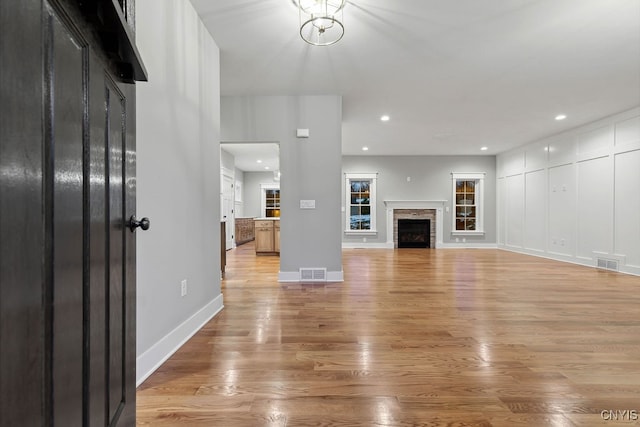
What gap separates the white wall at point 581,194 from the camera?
15.7 feet

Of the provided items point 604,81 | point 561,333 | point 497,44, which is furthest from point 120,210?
point 604,81

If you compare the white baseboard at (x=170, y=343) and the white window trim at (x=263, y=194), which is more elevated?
the white window trim at (x=263, y=194)

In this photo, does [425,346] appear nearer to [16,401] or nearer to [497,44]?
[16,401]

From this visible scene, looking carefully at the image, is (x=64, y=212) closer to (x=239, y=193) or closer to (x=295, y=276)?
(x=295, y=276)

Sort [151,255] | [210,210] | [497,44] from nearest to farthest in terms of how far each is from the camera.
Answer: [151,255] → [210,210] → [497,44]

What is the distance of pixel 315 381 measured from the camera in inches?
64.5

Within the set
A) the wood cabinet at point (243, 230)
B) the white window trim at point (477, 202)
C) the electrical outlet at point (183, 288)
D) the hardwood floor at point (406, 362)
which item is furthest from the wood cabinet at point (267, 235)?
the white window trim at point (477, 202)

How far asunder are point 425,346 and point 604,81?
4.27 m

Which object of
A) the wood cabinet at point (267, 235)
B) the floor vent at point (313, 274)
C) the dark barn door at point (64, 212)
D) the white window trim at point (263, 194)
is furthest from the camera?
the white window trim at point (263, 194)

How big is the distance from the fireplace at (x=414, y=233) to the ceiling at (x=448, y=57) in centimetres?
393

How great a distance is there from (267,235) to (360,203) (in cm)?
333

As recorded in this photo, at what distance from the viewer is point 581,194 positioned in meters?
5.70

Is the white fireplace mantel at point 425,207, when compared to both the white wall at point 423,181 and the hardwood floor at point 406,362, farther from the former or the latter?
the hardwood floor at point 406,362

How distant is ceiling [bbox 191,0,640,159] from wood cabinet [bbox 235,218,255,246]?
528 centimetres
